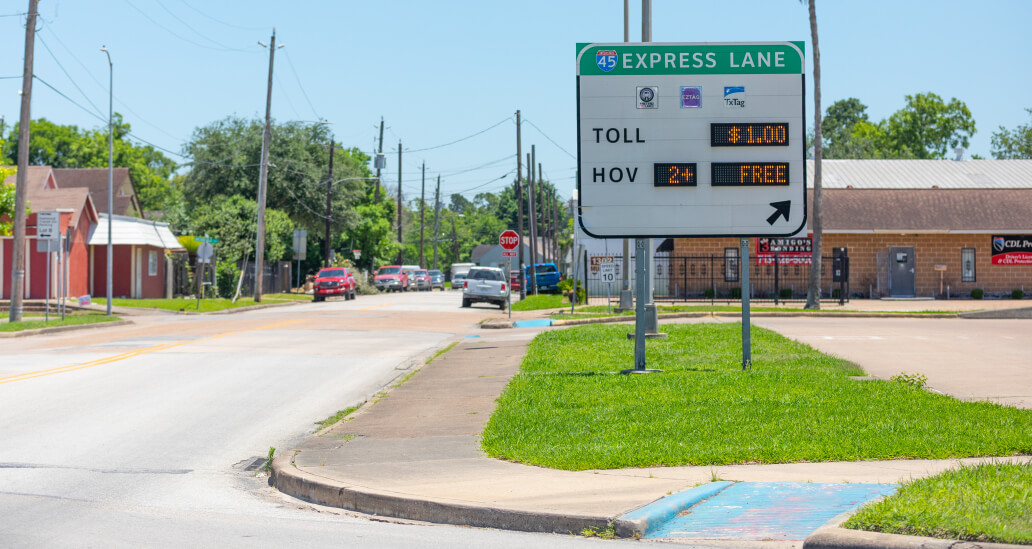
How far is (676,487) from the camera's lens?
7852 millimetres

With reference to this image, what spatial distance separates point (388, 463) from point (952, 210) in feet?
142

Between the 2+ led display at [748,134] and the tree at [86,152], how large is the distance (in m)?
91.4

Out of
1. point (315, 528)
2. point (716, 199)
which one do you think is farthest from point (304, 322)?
point (315, 528)

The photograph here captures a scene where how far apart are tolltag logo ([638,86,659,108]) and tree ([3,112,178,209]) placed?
298 ft

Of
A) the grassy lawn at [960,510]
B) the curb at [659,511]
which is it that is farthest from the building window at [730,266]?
the grassy lawn at [960,510]

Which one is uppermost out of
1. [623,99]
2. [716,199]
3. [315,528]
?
[623,99]

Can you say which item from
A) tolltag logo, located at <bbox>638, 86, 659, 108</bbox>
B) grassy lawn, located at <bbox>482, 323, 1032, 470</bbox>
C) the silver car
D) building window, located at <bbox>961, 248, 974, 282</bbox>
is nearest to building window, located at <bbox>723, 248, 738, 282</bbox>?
the silver car

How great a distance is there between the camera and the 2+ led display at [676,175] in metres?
15.2

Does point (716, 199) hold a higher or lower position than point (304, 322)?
higher

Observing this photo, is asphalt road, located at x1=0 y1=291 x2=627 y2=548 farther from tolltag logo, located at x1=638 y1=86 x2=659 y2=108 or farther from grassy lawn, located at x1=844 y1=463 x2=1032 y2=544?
tolltag logo, located at x1=638 y1=86 x2=659 y2=108

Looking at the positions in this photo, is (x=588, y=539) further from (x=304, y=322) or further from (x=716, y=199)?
(x=304, y=322)

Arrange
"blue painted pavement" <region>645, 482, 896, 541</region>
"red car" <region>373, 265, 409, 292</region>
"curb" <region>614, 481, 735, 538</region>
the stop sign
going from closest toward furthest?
"blue painted pavement" <region>645, 482, 896, 541</region> → "curb" <region>614, 481, 735, 538</region> → the stop sign → "red car" <region>373, 265, 409, 292</region>

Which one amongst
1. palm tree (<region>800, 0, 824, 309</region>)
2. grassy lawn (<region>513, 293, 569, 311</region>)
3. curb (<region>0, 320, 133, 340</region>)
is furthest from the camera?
grassy lawn (<region>513, 293, 569, 311</region>)

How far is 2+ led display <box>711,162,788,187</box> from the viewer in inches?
598
